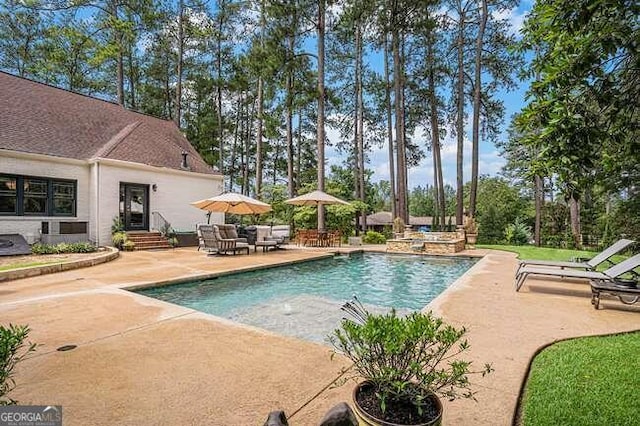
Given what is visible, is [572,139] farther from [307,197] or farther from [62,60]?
[62,60]

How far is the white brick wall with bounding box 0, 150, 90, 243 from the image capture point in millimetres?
11367

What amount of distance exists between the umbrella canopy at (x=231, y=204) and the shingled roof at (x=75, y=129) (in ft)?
13.5

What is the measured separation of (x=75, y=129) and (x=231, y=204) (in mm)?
7909

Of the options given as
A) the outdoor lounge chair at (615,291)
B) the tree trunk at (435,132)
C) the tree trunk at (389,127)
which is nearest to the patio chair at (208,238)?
the outdoor lounge chair at (615,291)

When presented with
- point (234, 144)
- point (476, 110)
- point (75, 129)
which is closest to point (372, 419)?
point (75, 129)

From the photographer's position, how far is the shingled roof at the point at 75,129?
12.5 metres

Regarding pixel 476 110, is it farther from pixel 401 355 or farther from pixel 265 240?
pixel 401 355

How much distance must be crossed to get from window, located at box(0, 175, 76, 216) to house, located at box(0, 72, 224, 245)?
1.0 inches

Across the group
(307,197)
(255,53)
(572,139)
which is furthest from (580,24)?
(255,53)

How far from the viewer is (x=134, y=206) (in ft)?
48.3

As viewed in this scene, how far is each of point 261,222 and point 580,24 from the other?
20.9 meters

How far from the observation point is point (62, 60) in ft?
65.0

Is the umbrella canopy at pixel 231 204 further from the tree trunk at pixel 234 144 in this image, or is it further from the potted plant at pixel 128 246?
the tree trunk at pixel 234 144


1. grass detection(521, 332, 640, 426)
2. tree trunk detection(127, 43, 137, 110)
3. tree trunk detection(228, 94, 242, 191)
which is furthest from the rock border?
tree trunk detection(228, 94, 242, 191)
